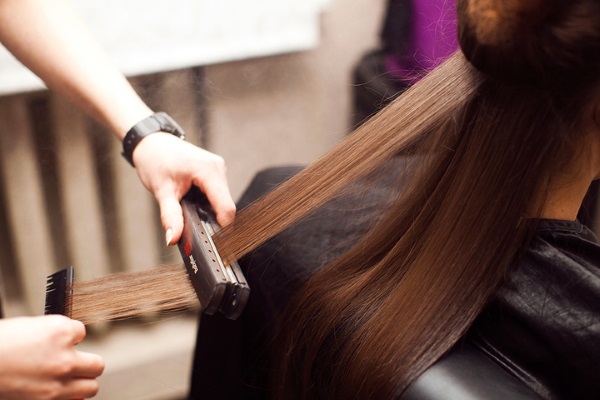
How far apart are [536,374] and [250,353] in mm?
430

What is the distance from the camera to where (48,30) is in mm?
963

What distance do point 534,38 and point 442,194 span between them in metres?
0.21

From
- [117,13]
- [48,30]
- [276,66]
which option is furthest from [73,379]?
[276,66]

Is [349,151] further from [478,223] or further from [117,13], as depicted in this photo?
[117,13]

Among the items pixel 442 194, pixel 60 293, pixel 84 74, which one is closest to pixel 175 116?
pixel 84 74

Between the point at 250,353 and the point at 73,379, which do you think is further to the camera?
the point at 250,353

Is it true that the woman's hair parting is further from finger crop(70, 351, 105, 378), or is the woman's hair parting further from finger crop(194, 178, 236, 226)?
finger crop(70, 351, 105, 378)

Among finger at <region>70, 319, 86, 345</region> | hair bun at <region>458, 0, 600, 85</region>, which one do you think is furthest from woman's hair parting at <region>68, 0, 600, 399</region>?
finger at <region>70, 319, 86, 345</region>

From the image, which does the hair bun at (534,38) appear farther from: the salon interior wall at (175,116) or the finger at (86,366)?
the salon interior wall at (175,116)

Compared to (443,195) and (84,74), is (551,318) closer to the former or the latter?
(443,195)

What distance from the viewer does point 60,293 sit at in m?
0.75

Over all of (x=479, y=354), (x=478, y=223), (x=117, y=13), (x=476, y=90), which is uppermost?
(x=117, y=13)

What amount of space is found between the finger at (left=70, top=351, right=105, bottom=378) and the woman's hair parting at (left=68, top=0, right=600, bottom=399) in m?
0.18

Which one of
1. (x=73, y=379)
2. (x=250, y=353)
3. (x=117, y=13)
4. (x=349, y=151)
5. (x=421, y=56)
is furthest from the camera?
(x=421, y=56)
